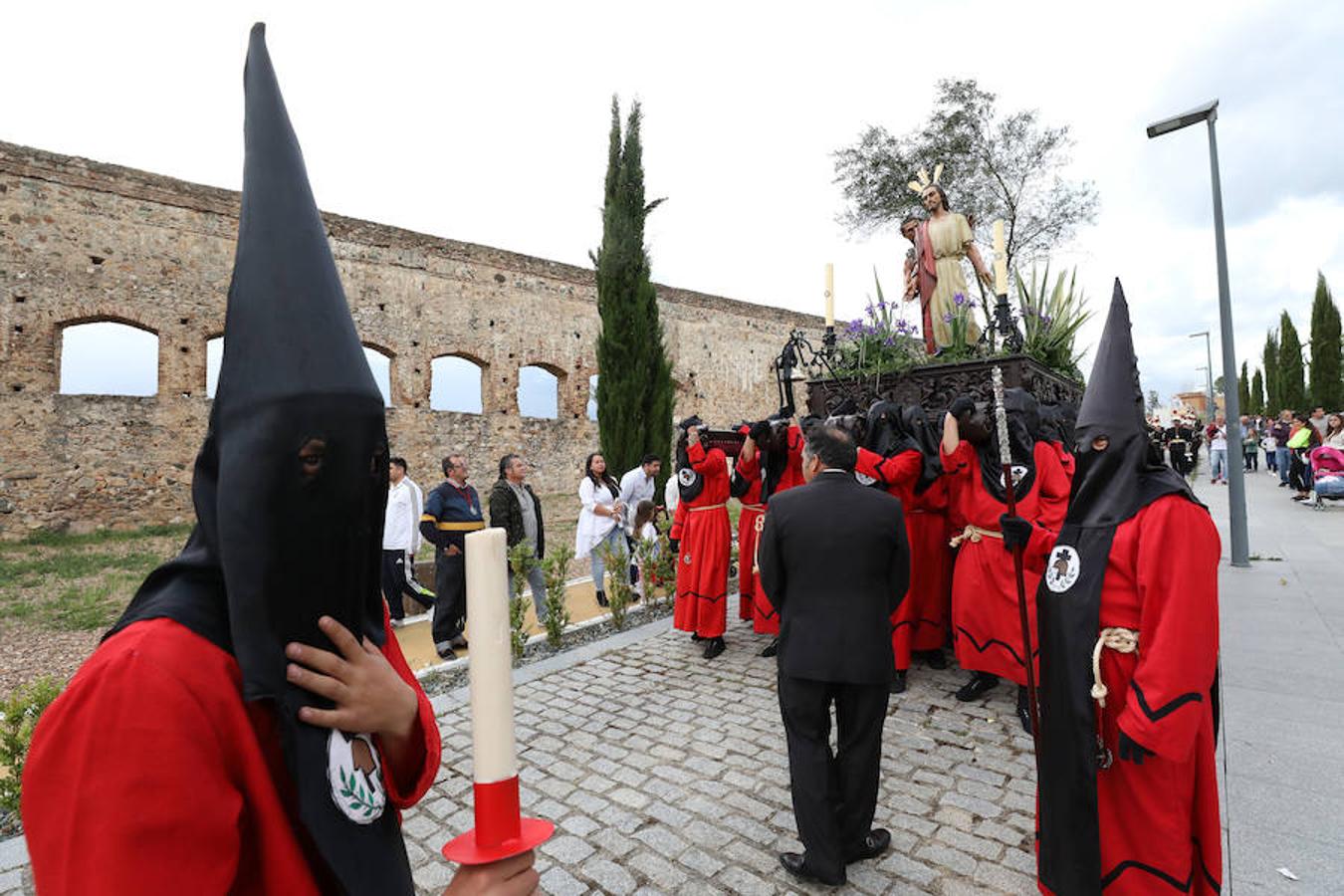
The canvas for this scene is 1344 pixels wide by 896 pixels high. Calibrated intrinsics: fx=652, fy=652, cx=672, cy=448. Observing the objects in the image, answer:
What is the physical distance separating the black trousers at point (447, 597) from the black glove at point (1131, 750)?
17.7 feet

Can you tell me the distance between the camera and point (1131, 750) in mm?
2166

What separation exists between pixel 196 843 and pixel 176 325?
51.7 feet

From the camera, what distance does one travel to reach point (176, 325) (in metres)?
13.2

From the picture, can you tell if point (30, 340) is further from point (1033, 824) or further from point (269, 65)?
point (1033, 824)

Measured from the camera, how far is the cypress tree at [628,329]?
13.4 metres

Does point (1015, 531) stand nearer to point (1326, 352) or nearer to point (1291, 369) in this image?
point (1326, 352)

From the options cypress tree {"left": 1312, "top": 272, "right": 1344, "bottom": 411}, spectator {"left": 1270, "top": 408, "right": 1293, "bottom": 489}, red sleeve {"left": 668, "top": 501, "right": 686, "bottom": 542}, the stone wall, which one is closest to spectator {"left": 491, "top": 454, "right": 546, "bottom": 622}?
red sleeve {"left": 668, "top": 501, "right": 686, "bottom": 542}

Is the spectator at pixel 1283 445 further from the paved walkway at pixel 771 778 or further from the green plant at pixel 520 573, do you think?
the green plant at pixel 520 573

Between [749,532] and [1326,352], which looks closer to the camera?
[749,532]

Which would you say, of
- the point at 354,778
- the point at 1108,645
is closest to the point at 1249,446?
the point at 1108,645

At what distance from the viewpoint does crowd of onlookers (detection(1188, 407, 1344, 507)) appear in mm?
12234

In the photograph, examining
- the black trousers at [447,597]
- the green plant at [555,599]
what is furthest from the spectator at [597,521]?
the black trousers at [447,597]

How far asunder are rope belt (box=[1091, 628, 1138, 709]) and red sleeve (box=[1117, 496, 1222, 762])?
35 millimetres

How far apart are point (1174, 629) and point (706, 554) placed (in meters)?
4.32
